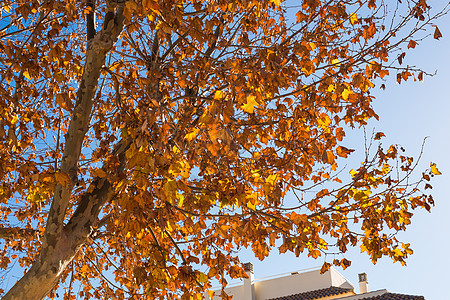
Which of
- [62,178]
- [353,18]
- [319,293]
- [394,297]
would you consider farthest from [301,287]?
[62,178]

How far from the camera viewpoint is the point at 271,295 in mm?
19625

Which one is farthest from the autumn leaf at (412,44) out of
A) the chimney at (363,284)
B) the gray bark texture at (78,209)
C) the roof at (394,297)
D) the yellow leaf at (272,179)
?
the chimney at (363,284)

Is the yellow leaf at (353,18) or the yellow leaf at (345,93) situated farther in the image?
the yellow leaf at (353,18)

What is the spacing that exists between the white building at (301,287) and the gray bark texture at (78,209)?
13.6 metres

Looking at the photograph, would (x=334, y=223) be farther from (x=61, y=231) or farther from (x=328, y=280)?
(x=328, y=280)

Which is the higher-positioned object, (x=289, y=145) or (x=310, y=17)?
(x=310, y=17)

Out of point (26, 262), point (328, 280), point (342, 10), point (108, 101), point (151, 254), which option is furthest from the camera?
point (328, 280)

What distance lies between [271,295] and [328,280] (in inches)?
107

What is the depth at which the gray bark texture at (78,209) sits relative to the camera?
4.34 metres

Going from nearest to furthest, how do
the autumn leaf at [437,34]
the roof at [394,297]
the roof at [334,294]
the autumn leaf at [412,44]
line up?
the autumn leaf at [437,34] < the autumn leaf at [412,44] < the roof at [394,297] < the roof at [334,294]

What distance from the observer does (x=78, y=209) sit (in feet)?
15.8

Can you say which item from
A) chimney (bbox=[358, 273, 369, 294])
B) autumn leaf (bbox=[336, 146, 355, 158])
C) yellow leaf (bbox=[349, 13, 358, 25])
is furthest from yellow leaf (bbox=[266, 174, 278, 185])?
chimney (bbox=[358, 273, 369, 294])

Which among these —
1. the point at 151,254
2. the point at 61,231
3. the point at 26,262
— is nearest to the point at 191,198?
the point at 151,254

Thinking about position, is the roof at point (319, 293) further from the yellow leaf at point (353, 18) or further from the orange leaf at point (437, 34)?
the orange leaf at point (437, 34)
